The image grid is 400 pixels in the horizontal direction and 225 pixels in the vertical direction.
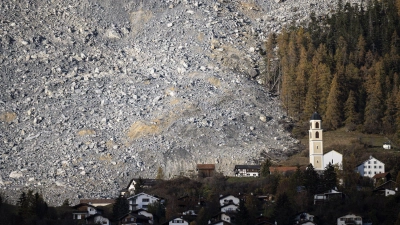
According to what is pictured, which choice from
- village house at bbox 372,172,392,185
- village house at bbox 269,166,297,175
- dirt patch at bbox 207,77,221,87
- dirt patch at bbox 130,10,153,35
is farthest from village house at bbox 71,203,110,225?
dirt patch at bbox 130,10,153,35

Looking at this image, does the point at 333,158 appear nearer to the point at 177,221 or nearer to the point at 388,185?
the point at 388,185

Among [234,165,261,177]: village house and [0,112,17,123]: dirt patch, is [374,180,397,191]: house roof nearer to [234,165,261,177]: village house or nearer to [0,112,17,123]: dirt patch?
[234,165,261,177]: village house

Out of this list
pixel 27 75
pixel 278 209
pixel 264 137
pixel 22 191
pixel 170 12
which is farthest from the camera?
pixel 170 12

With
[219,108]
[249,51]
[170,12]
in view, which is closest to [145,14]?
[170,12]

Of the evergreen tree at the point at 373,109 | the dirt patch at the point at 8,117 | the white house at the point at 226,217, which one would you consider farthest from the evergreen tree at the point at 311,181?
the dirt patch at the point at 8,117

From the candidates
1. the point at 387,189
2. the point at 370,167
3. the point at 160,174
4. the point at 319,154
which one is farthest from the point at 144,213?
the point at 370,167

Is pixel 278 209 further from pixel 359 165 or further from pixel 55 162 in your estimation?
pixel 55 162

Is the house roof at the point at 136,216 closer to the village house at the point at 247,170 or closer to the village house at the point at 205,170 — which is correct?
the village house at the point at 205,170
